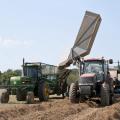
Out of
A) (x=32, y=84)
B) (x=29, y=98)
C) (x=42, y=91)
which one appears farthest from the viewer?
(x=32, y=84)

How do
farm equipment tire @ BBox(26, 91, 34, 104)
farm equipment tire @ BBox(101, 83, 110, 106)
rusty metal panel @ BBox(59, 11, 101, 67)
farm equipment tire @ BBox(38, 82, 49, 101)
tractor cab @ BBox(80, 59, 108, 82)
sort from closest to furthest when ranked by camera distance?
farm equipment tire @ BBox(101, 83, 110, 106), tractor cab @ BBox(80, 59, 108, 82), rusty metal panel @ BBox(59, 11, 101, 67), farm equipment tire @ BBox(26, 91, 34, 104), farm equipment tire @ BBox(38, 82, 49, 101)

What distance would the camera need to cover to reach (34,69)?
24.0 m

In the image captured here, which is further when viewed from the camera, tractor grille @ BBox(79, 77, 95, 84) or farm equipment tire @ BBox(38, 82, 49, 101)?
farm equipment tire @ BBox(38, 82, 49, 101)

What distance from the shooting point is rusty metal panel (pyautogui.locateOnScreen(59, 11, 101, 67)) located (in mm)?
20781

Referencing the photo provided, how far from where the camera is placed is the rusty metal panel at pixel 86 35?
20781 mm

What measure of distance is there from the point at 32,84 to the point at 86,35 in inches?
165

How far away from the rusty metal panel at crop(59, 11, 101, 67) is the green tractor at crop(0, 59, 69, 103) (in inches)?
97.8

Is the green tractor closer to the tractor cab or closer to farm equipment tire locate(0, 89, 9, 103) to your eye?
farm equipment tire locate(0, 89, 9, 103)

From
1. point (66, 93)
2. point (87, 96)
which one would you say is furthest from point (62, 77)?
point (87, 96)

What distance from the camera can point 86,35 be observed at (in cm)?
2123

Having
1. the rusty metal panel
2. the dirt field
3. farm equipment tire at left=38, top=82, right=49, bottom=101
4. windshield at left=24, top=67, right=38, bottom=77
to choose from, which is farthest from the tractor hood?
windshield at left=24, top=67, right=38, bottom=77

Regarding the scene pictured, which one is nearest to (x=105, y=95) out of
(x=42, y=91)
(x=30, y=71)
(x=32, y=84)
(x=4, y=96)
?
(x=42, y=91)

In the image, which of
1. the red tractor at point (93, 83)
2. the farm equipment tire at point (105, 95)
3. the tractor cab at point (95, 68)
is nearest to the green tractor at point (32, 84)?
the red tractor at point (93, 83)

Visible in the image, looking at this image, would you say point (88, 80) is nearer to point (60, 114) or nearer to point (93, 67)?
point (93, 67)
